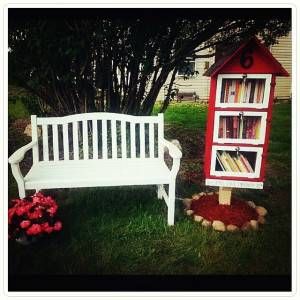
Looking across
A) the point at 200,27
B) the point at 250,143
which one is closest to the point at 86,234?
the point at 250,143

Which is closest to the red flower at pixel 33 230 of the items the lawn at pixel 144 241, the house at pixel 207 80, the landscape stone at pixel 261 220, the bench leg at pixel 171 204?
the lawn at pixel 144 241

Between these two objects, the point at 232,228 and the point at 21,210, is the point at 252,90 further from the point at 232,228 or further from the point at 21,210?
the point at 21,210

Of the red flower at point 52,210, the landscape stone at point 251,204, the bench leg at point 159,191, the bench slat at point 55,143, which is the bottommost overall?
the landscape stone at point 251,204

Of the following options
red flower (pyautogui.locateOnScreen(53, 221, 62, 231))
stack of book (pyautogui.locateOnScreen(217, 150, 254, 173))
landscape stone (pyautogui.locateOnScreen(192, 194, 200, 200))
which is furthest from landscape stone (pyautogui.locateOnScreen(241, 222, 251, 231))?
red flower (pyautogui.locateOnScreen(53, 221, 62, 231))

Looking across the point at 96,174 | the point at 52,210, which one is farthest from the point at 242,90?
the point at 52,210

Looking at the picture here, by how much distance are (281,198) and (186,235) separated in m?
1.57

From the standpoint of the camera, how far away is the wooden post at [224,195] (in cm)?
379

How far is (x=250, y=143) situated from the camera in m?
3.52

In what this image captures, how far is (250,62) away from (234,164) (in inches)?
41.7

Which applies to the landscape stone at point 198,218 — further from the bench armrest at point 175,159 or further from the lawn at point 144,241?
the bench armrest at point 175,159

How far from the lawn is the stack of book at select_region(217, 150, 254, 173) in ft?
2.15

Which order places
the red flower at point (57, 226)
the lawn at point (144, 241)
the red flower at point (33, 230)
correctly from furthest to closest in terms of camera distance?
the red flower at point (57, 226), the red flower at point (33, 230), the lawn at point (144, 241)

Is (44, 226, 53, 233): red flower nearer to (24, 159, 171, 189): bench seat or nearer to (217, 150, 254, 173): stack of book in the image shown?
(24, 159, 171, 189): bench seat
